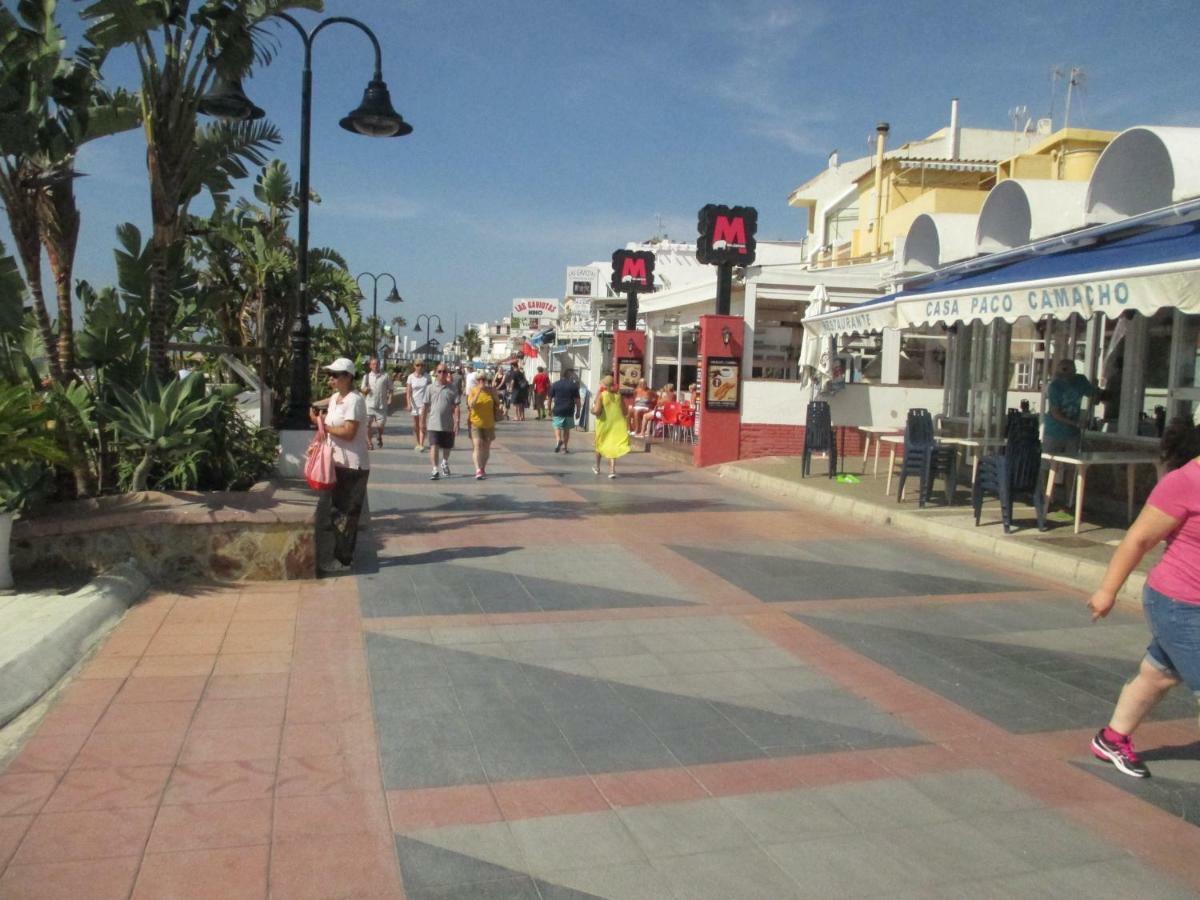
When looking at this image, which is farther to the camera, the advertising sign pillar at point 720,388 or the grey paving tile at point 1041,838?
the advertising sign pillar at point 720,388

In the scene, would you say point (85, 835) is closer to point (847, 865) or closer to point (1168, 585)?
point (847, 865)

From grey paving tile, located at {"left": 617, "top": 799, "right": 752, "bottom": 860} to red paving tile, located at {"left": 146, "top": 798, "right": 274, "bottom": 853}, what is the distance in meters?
1.41

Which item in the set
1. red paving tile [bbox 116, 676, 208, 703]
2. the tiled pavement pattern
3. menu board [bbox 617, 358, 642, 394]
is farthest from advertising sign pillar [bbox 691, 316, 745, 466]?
red paving tile [bbox 116, 676, 208, 703]

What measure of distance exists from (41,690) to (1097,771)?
205 inches

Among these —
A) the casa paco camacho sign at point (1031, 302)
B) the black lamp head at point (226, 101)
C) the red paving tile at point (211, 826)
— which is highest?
the black lamp head at point (226, 101)

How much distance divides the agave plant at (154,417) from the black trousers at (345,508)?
1149 mm

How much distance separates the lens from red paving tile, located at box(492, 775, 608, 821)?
12.7 ft

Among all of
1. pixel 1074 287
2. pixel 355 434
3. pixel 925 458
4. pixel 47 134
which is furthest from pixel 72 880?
pixel 925 458

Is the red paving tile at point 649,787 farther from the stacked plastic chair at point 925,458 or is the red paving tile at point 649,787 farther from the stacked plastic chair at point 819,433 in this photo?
the stacked plastic chair at point 819,433

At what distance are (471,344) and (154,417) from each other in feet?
399

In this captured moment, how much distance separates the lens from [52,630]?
542 centimetres

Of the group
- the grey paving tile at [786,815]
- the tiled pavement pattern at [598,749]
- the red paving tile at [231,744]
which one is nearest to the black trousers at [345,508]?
the tiled pavement pattern at [598,749]

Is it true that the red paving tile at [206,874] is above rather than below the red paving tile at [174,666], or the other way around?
below

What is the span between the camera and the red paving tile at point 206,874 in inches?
126
